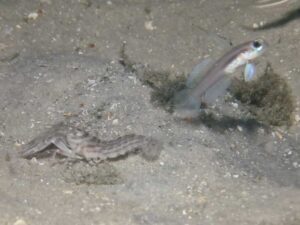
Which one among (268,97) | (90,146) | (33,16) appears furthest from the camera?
(33,16)

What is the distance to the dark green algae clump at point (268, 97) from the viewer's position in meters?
6.52

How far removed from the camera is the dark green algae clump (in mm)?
6516

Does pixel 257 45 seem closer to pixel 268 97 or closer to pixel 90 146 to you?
pixel 268 97

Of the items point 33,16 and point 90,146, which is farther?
point 33,16

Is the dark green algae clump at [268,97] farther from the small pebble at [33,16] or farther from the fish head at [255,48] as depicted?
the small pebble at [33,16]

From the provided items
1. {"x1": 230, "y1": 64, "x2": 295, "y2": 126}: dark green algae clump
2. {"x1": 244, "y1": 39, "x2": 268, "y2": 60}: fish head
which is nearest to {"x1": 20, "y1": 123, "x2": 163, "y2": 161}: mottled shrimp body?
{"x1": 244, "y1": 39, "x2": 268, "y2": 60}: fish head

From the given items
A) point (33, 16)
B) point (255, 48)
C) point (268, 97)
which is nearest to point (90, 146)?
point (255, 48)

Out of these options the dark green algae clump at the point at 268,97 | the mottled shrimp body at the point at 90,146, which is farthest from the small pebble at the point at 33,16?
the dark green algae clump at the point at 268,97

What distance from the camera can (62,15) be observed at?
816 centimetres

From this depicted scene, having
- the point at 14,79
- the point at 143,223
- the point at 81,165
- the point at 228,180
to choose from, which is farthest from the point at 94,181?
the point at 14,79

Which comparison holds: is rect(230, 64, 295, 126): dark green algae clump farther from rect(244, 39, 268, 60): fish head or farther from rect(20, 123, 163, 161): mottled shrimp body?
rect(20, 123, 163, 161): mottled shrimp body

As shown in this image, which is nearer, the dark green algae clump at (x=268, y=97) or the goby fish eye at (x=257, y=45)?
the goby fish eye at (x=257, y=45)

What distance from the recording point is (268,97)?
6703mm

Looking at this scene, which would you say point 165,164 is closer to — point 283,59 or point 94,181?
point 94,181
